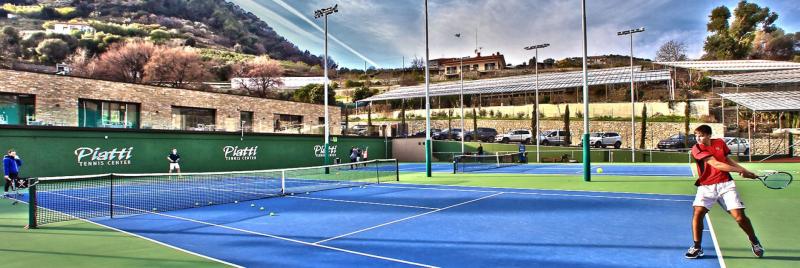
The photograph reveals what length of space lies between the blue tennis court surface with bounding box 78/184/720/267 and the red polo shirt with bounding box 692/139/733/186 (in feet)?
3.41

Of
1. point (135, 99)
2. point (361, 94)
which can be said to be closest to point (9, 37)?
point (361, 94)

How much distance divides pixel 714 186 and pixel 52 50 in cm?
10389

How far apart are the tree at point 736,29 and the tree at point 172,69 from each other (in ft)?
281

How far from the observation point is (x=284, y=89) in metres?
103

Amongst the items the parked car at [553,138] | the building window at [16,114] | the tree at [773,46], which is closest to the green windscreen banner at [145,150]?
the building window at [16,114]

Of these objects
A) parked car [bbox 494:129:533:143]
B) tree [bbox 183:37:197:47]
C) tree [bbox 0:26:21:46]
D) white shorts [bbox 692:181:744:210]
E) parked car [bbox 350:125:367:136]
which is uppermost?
tree [bbox 183:37:197:47]

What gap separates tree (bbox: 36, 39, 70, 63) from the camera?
83.8 metres

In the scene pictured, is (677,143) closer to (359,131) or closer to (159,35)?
(359,131)

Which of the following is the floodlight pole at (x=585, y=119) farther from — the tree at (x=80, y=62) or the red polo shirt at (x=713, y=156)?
the tree at (x=80, y=62)

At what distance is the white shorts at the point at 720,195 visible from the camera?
5883 millimetres

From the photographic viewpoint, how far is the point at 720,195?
6000mm

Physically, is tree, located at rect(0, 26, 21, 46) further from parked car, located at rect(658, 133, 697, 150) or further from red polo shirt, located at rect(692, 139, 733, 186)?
red polo shirt, located at rect(692, 139, 733, 186)

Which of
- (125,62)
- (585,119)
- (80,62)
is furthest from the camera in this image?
(80,62)

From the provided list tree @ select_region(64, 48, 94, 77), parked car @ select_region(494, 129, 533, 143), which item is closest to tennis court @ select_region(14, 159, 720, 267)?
parked car @ select_region(494, 129, 533, 143)
